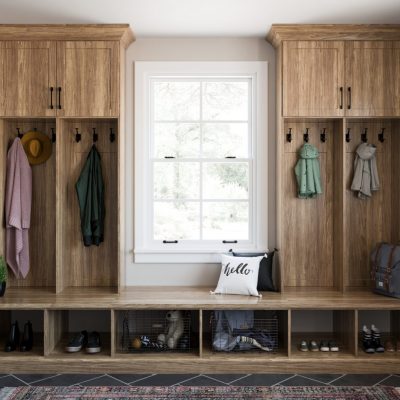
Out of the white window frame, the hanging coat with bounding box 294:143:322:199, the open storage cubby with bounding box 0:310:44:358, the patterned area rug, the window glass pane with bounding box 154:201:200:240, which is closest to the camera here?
the patterned area rug

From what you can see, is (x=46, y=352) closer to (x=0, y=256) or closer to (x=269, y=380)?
(x=0, y=256)

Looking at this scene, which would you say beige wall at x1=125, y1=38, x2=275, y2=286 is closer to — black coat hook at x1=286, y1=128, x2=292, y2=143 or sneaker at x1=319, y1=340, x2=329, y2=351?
black coat hook at x1=286, y1=128, x2=292, y2=143

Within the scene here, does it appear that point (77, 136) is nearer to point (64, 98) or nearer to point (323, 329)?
point (64, 98)

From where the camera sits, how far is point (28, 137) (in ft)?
15.4

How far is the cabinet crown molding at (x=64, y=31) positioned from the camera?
437cm

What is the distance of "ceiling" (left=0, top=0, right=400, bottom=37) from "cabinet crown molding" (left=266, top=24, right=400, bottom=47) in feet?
0.20

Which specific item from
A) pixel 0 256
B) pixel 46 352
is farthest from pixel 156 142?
pixel 46 352

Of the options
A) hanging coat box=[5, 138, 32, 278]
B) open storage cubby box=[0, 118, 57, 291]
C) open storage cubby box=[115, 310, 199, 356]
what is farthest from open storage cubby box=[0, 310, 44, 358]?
open storage cubby box=[115, 310, 199, 356]

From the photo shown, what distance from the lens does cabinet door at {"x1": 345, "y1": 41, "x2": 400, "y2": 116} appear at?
445 cm

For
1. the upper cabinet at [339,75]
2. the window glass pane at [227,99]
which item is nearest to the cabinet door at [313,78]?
the upper cabinet at [339,75]

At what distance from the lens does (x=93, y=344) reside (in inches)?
168

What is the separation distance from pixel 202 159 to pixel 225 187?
32 cm

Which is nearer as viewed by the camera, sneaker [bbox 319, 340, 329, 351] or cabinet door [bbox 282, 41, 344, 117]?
sneaker [bbox 319, 340, 329, 351]

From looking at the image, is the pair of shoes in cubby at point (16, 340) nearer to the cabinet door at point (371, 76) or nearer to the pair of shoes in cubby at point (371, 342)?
the pair of shoes in cubby at point (371, 342)
